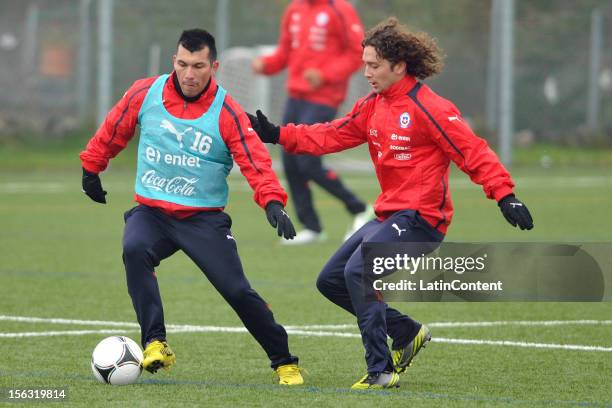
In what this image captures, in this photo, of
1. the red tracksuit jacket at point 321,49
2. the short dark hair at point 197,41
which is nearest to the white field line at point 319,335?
the short dark hair at point 197,41

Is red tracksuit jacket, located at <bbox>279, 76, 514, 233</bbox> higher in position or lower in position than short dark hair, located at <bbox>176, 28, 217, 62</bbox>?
lower

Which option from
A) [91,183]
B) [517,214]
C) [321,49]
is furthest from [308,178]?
[517,214]

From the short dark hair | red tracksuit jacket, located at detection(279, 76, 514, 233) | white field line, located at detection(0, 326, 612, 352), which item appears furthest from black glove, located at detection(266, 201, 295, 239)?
white field line, located at detection(0, 326, 612, 352)

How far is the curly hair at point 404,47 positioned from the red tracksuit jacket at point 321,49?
5824mm

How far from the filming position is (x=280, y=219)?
230 inches

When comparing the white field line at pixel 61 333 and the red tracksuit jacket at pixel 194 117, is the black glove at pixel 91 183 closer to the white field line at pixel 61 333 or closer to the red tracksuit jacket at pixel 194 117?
the red tracksuit jacket at pixel 194 117

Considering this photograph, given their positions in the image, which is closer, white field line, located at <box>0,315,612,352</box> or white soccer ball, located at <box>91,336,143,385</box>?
white soccer ball, located at <box>91,336,143,385</box>

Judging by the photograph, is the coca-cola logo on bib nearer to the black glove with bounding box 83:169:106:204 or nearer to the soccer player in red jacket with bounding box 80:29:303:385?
the soccer player in red jacket with bounding box 80:29:303:385

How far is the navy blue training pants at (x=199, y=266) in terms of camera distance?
240 inches

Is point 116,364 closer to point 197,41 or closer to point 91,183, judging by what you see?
point 91,183

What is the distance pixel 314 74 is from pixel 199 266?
6101mm

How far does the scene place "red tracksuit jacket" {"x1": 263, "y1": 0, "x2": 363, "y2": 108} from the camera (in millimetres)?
12320

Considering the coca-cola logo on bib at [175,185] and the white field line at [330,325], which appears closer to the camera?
the coca-cola logo on bib at [175,185]

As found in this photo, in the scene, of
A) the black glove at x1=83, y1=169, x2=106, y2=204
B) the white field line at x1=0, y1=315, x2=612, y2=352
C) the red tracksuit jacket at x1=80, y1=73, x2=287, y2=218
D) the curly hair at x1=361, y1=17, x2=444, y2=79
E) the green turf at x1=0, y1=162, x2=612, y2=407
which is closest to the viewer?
the green turf at x1=0, y1=162, x2=612, y2=407
